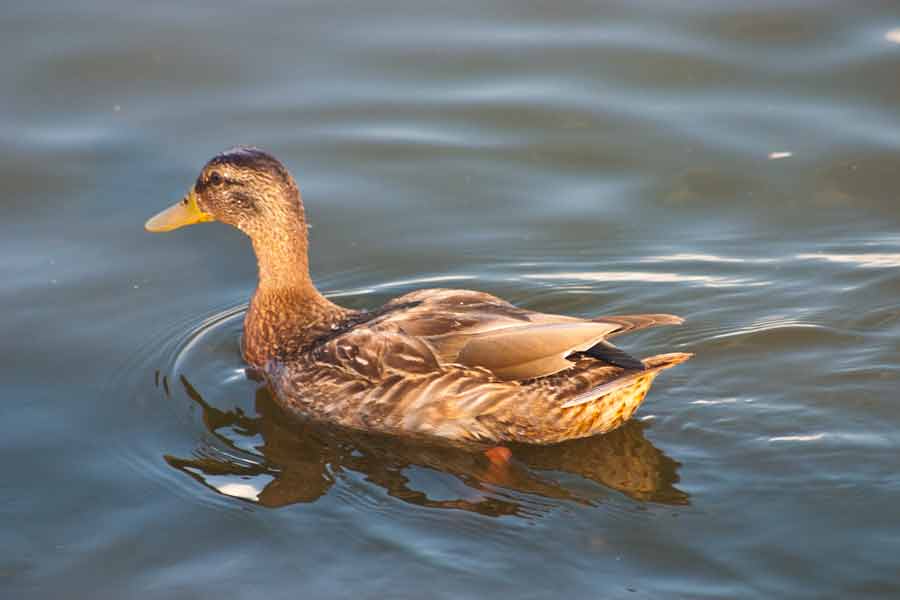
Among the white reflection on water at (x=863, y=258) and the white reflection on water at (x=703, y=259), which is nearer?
the white reflection on water at (x=863, y=258)

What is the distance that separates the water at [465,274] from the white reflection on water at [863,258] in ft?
0.12

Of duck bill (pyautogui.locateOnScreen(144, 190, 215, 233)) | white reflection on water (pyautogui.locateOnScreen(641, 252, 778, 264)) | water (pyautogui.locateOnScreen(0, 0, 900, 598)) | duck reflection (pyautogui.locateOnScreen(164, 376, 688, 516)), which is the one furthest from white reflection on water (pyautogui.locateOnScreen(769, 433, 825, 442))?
duck bill (pyautogui.locateOnScreen(144, 190, 215, 233))

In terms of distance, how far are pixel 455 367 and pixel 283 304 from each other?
1334 millimetres

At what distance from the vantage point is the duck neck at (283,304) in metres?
7.83

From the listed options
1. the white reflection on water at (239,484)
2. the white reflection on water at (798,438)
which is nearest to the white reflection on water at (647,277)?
the white reflection on water at (798,438)

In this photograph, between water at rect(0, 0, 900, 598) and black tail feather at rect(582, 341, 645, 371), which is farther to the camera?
black tail feather at rect(582, 341, 645, 371)

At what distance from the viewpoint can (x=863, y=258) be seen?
8453 millimetres

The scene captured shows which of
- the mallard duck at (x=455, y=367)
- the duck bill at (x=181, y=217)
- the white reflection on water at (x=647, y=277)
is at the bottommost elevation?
the mallard duck at (x=455, y=367)

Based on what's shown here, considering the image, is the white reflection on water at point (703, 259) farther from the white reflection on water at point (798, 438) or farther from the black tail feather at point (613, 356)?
the white reflection on water at point (798, 438)

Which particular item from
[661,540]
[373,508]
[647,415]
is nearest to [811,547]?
[661,540]

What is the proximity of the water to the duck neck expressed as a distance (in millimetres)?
252

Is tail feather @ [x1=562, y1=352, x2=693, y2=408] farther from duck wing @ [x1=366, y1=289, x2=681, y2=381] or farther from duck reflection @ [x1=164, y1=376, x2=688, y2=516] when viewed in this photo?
duck reflection @ [x1=164, y1=376, x2=688, y2=516]

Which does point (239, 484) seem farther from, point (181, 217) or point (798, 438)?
point (798, 438)

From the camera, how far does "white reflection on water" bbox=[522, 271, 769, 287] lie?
833 centimetres
